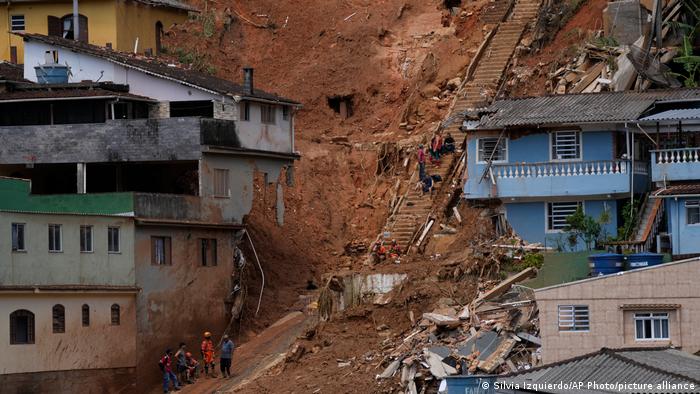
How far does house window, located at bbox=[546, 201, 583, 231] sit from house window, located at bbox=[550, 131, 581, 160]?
4.95ft

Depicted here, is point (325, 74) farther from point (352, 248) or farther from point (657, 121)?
point (657, 121)

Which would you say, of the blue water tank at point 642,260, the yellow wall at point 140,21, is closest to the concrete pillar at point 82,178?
the yellow wall at point 140,21

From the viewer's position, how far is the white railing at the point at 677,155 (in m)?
66.6

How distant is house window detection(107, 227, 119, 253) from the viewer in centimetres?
6950

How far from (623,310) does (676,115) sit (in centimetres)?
1003

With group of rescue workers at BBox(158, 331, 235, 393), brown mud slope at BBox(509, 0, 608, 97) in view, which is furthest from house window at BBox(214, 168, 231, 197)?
brown mud slope at BBox(509, 0, 608, 97)

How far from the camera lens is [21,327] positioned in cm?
6625

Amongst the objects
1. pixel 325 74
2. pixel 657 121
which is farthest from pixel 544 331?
pixel 325 74

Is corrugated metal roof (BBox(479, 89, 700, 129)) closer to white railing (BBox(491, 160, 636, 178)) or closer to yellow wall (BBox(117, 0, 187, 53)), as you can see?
white railing (BBox(491, 160, 636, 178))

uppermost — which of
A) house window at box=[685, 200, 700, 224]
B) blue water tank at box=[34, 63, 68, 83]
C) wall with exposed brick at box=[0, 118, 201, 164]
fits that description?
blue water tank at box=[34, 63, 68, 83]

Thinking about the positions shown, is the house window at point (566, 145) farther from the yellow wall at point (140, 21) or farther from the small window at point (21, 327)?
the yellow wall at point (140, 21)

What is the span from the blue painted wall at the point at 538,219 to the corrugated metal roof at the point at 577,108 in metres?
2.63

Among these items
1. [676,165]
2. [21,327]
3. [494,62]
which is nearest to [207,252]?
[21,327]

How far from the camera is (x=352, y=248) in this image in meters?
79.1
